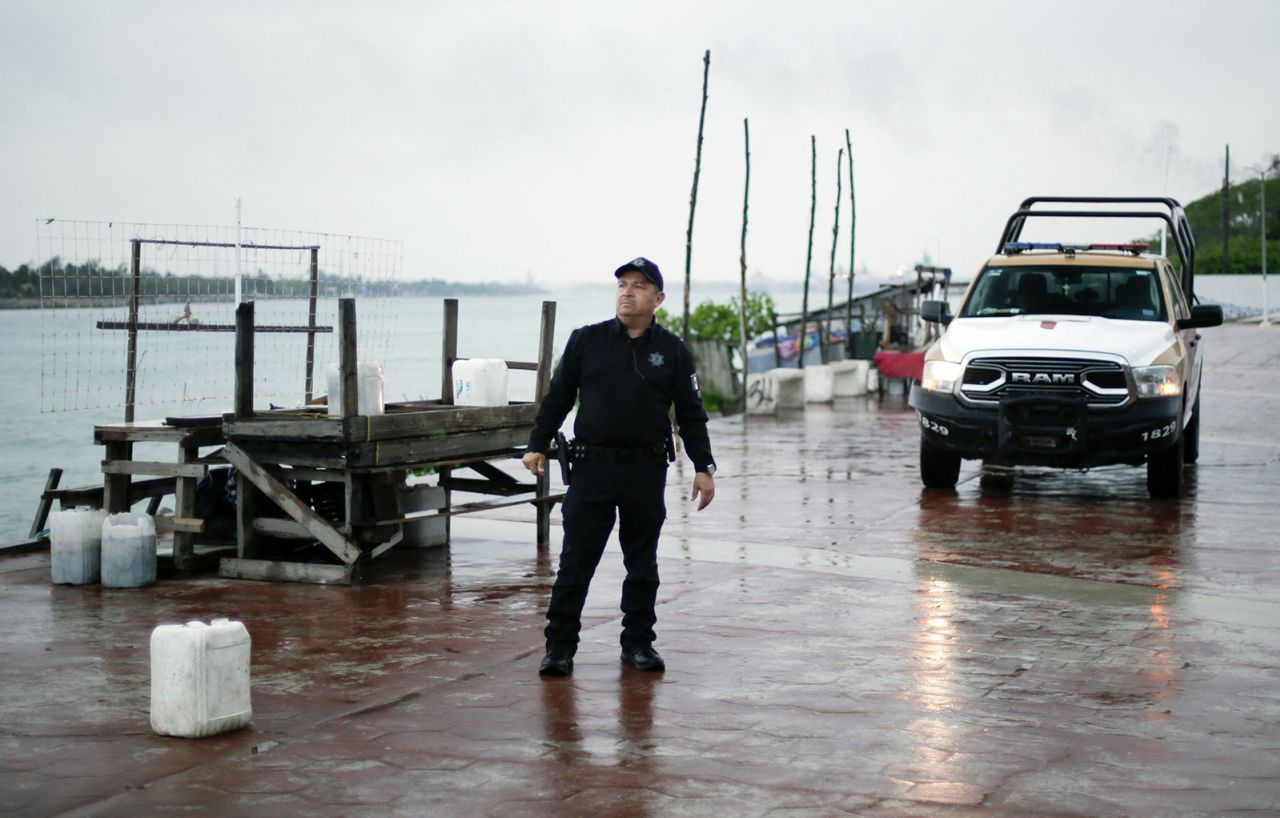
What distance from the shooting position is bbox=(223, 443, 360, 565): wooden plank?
966cm

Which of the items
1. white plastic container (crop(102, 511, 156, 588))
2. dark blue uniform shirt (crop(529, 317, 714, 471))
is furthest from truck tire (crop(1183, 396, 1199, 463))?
white plastic container (crop(102, 511, 156, 588))

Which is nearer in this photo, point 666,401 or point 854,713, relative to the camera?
point 854,713

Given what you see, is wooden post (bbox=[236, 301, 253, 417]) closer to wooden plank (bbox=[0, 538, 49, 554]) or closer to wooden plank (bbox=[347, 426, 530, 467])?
wooden plank (bbox=[347, 426, 530, 467])

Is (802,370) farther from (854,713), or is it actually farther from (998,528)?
(854,713)

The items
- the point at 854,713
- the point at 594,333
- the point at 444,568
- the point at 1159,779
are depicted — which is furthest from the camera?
the point at 444,568

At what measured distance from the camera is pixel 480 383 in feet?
35.6

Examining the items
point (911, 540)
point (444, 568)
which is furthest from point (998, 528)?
point (444, 568)

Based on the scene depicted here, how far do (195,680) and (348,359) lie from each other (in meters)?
3.71

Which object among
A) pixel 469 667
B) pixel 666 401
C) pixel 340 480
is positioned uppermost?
pixel 666 401

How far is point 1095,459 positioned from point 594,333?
7.19 meters

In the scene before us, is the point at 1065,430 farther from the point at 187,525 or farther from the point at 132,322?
the point at 132,322

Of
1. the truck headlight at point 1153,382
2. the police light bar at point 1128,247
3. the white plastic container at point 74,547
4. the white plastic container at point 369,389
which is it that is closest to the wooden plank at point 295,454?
the white plastic container at point 369,389

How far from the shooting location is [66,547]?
952 centimetres

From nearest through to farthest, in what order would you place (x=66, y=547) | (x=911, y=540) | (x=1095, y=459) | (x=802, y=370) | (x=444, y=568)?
(x=66, y=547) < (x=444, y=568) < (x=911, y=540) < (x=1095, y=459) < (x=802, y=370)
